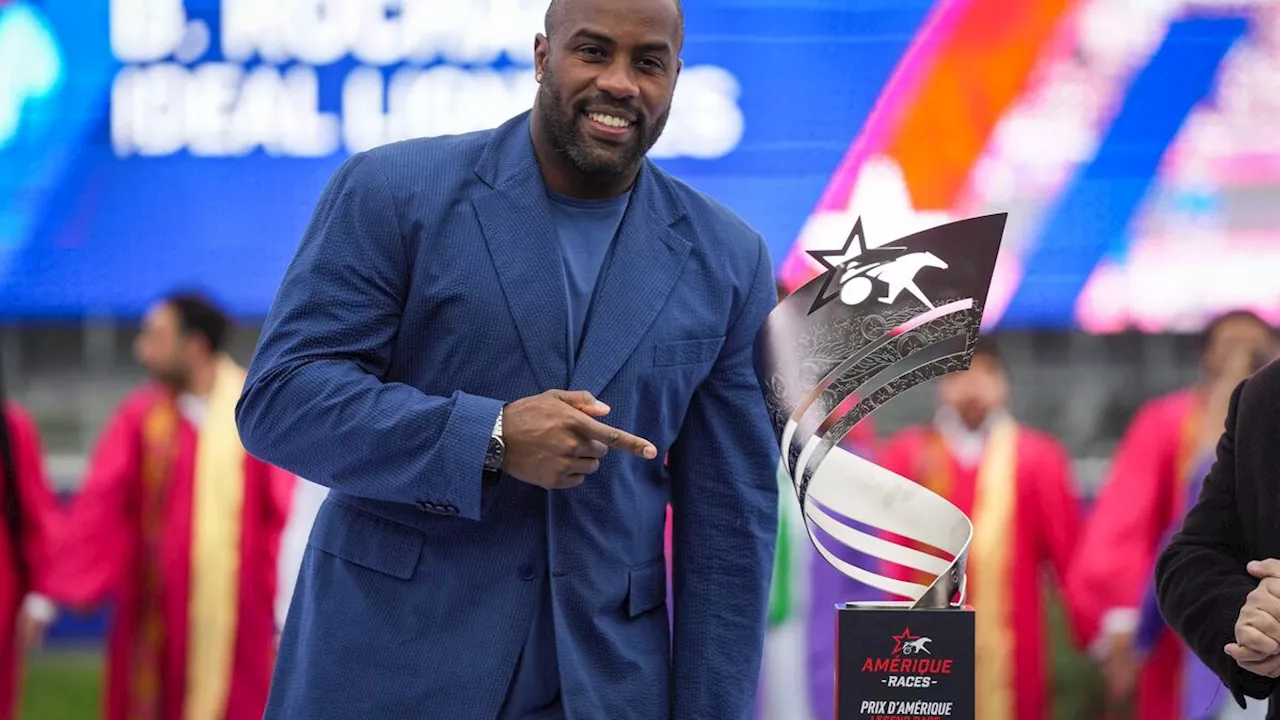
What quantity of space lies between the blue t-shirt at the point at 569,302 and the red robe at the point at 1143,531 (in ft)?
10.7

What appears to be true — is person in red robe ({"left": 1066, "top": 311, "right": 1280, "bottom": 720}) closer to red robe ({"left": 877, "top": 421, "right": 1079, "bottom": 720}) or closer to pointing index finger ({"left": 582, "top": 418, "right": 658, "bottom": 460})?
red robe ({"left": 877, "top": 421, "right": 1079, "bottom": 720})

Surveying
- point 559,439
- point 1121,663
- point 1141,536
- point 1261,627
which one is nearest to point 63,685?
point 1121,663

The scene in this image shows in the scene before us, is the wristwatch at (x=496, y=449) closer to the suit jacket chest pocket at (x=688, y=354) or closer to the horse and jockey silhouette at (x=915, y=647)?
the suit jacket chest pocket at (x=688, y=354)

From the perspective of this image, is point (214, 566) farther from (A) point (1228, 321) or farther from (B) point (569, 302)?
(B) point (569, 302)

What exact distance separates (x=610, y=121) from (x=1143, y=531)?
3.45m

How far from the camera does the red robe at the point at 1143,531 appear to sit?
15.9 ft

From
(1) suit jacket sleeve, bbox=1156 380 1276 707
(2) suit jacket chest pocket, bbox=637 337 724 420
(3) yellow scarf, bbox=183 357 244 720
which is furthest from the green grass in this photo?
(1) suit jacket sleeve, bbox=1156 380 1276 707

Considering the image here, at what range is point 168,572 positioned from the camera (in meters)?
5.03

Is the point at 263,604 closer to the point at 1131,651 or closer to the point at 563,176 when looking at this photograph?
the point at 1131,651

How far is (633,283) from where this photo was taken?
6.46 ft

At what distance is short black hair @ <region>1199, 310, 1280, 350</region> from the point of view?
4695mm

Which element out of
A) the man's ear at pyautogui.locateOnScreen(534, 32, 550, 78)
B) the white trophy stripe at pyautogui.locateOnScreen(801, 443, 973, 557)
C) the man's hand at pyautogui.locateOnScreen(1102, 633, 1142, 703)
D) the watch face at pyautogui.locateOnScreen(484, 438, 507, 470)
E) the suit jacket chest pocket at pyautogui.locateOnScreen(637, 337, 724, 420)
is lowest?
the man's hand at pyautogui.locateOnScreen(1102, 633, 1142, 703)

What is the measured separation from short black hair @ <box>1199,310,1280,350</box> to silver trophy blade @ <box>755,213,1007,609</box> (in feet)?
10.4

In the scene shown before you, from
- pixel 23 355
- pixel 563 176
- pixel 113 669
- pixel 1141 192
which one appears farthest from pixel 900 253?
pixel 23 355
